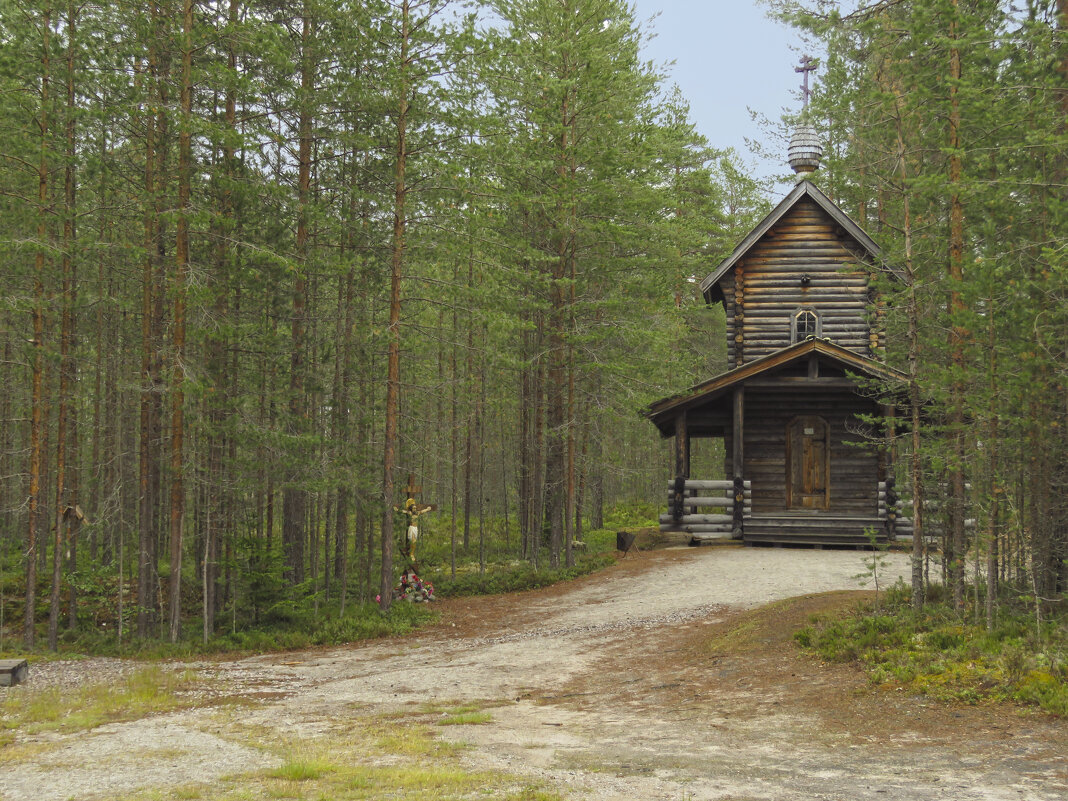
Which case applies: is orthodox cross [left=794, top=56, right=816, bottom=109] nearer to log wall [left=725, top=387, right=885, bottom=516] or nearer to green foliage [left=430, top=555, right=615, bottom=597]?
log wall [left=725, top=387, right=885, bottom=516]

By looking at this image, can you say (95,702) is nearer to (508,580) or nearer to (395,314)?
(395,314)

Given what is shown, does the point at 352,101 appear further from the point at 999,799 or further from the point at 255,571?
the point at 999,799

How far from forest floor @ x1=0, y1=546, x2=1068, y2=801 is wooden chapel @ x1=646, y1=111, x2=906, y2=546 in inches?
293

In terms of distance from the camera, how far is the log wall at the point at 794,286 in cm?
2712

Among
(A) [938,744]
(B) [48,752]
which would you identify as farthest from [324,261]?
(A) [938,744]

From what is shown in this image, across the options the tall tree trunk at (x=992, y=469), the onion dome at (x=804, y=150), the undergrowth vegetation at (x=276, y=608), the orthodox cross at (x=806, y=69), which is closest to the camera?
the tall tree trunk at (x=992, y=469)

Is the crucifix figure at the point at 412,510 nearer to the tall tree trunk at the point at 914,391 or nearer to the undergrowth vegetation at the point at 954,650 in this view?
the undergrowth vegetation at the point at 954,650

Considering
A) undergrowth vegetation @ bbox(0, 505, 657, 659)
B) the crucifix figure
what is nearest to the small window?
undergrowth vegetation @ bbox(0, 505, 657, 659)

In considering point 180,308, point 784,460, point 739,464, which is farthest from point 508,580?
point 180,308

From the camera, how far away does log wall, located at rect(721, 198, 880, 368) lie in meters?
27.1

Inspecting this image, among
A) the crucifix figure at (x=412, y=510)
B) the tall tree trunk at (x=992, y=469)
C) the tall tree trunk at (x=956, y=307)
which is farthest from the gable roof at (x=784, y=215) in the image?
the tall tree trunk at (x=992, y=469)

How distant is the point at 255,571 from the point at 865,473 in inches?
691

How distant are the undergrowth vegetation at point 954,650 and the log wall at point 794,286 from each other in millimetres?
14982

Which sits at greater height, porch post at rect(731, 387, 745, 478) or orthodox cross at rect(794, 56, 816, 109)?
orthodox cross at rect(794, 56, 816, 109)
